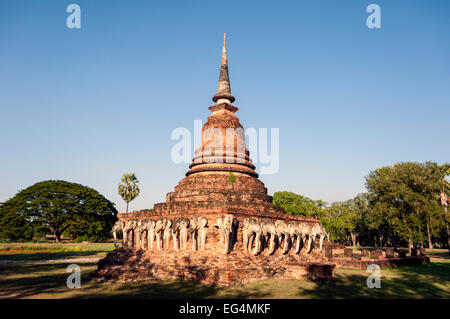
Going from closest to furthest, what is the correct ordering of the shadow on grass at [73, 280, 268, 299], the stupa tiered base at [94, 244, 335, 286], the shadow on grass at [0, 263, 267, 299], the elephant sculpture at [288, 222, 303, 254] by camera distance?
the shadow on grass at [73, 280, 268, 299] < the shadow on grass at [0, 263, 267, 299] < the stupa tiered base at [94, 244, 335, 286] < the elephant sculpture at [288, 222, 303, 254]

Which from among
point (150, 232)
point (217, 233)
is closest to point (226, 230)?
point (217, 233)

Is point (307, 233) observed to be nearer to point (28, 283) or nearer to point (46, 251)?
point (28, 283)

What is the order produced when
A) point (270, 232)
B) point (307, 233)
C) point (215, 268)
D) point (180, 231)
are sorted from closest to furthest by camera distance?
1. point (215, 268)
2. point (180, 231)
3. point (270, 232)
4. point (307, 233)

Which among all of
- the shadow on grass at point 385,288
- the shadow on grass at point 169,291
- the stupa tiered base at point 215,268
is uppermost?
the stupa tiered base at point 215,268

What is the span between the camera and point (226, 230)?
1473 centimetres

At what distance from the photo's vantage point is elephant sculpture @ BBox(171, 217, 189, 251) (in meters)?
16.0

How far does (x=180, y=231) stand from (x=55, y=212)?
38629 millimetres

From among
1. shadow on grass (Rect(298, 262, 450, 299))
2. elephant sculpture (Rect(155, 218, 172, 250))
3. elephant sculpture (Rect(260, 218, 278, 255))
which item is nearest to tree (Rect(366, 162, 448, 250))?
shadow on grass (Rect(298, 262, 450, 299))

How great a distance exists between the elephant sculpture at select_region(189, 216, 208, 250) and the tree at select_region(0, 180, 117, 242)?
37.5m

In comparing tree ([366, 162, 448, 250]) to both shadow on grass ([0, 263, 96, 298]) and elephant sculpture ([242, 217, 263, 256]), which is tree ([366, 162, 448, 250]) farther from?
shadow on grass ([0, 263, 96, 298])

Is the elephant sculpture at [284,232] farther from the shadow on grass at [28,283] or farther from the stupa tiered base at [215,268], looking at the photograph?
the shadow on grass at [28,283]

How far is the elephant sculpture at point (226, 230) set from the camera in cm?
1468

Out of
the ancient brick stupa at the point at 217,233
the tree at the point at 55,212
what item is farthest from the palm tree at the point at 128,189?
the ancient brick stupa at the point at 217,233
